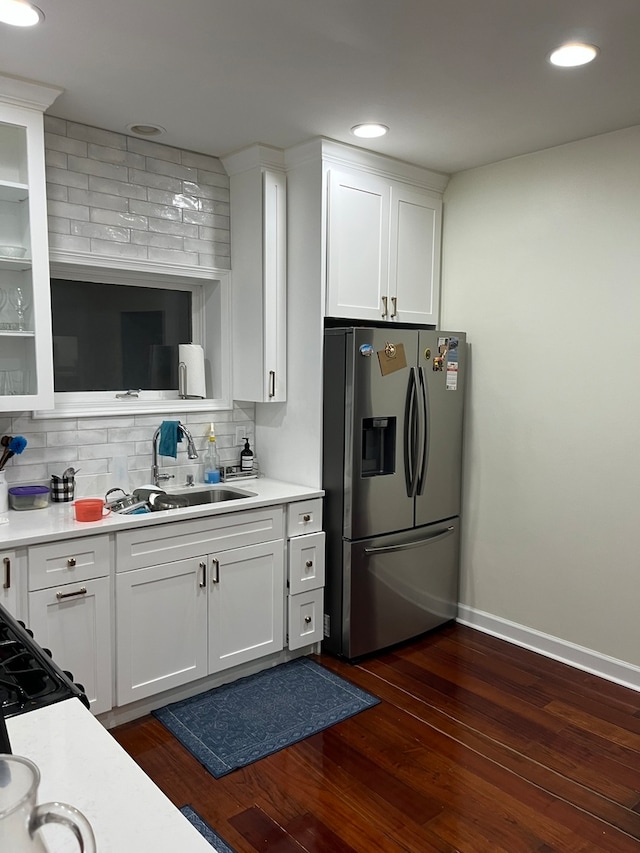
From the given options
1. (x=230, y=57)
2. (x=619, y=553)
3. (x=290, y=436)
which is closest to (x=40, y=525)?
(x=290, y=436)

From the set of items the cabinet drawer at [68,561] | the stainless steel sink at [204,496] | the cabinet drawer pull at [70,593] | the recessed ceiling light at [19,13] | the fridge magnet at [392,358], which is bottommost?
the cabinet drawer pull at [70,593]

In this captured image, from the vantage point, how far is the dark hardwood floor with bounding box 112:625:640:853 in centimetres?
220

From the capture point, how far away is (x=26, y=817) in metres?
0.64

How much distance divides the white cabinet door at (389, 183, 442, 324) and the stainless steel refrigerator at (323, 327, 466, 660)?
29cm

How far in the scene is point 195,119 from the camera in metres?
3.05

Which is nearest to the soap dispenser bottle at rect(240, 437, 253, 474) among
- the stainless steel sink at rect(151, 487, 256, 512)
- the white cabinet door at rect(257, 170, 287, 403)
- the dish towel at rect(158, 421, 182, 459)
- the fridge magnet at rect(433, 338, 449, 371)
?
the stainless steel sink at rect(151, 487, 256, 512)

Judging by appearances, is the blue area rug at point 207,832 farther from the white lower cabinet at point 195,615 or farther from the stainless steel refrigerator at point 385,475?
the stainless steel refrigerator at point 385,475

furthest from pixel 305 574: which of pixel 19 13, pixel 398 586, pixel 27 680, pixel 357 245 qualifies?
pixel 19 13

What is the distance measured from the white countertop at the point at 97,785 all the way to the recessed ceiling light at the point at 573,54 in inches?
97.2

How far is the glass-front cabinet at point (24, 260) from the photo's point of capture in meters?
2.73

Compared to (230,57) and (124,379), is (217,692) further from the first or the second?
(230,57)

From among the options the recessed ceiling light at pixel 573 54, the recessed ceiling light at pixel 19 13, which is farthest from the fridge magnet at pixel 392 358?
the recessed ceiling light at pixel 19 13

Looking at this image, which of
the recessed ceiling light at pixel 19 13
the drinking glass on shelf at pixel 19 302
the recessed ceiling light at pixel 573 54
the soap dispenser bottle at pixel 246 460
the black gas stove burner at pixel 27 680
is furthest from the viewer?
the soap dispenser bottle at pixel 246 460

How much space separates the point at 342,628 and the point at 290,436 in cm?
103
